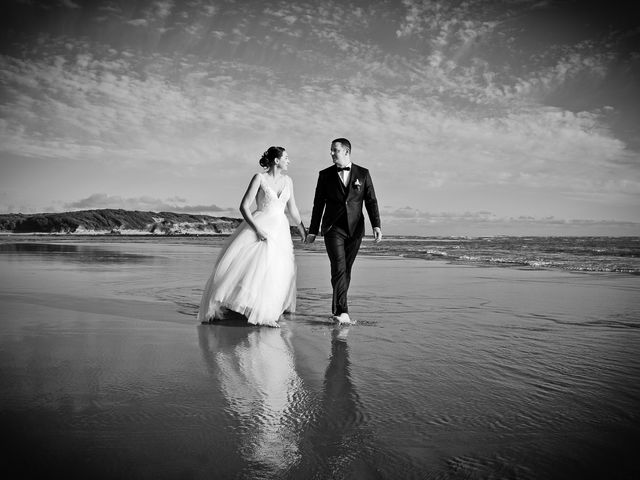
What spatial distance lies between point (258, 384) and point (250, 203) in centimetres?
288

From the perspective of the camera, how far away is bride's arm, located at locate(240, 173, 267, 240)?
17.2 ft

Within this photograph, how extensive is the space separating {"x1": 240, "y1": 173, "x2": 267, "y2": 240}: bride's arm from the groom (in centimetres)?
76

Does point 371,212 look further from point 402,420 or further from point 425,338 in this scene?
point 402,420

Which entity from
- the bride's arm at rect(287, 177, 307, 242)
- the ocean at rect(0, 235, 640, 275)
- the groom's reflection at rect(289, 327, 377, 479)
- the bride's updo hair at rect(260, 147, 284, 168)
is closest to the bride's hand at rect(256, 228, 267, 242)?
the bride's arm at rect(287, 177, 307, 242)

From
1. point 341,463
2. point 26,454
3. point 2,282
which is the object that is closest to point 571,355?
point 341,463

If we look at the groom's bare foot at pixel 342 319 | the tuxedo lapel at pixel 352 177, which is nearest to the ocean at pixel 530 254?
the tuxedo lapel at pixel 352 177

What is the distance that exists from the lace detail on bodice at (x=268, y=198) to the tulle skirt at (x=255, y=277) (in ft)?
0.29

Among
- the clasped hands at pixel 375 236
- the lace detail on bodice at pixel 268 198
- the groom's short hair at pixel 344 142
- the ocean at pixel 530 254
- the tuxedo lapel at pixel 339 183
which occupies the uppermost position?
the groom's short hair at pixel 344 142

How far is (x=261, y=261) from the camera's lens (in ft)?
16.9

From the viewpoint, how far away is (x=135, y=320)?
16.3 feet

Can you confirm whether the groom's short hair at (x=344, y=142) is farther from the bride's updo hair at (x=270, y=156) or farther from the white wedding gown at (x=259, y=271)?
the white wedding gown at (x=259, y=271)

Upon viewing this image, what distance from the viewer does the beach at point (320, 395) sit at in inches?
73.8

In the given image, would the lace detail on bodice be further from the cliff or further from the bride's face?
the cliff

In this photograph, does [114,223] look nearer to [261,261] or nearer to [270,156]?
[270,156]
